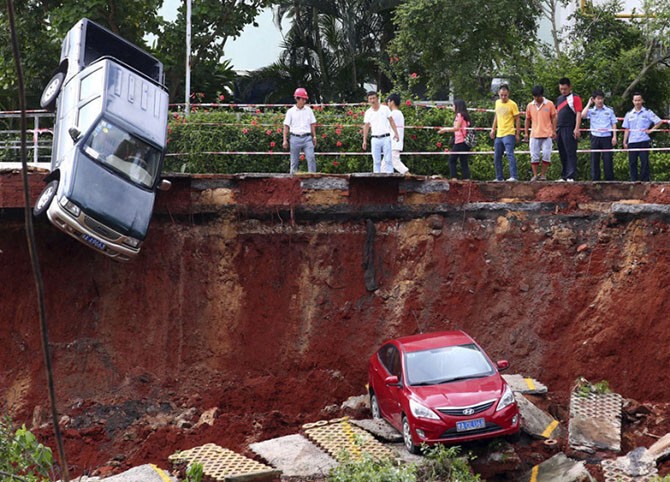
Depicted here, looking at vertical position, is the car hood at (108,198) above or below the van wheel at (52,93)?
below

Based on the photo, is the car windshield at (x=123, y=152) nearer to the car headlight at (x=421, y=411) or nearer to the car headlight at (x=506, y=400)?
the car headlight at (x=421, y=411)

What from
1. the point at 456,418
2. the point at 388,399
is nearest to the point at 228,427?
the point at 388,399

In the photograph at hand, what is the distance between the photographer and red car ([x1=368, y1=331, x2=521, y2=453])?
1416cm

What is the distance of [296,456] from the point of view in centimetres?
1441

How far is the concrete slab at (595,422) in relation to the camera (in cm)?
1566

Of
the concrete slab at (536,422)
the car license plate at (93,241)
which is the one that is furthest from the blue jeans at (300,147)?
the concrete slab at (536,422)

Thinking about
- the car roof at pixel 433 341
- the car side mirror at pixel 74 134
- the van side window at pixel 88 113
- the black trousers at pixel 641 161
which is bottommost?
the car roof at pixel 433 341

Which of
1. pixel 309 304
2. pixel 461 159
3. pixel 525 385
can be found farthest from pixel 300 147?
pixel 525 385

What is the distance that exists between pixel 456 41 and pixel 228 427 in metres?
12.1

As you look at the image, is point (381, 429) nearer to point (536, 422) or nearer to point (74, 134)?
point (536, 422)

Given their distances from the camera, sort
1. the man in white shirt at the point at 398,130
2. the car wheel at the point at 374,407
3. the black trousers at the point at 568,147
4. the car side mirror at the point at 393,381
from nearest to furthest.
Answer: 1. the car side mirror at the point at 393,381
2. the car wheel at the point at 374,407
3. the black trousers at the point at 568,147
4. the man in white shirt at the point at 398,130

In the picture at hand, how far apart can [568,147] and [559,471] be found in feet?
23.4

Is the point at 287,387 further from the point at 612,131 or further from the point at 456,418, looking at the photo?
the point at 612,131

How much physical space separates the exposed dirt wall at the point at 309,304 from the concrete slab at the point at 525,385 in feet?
3.94
